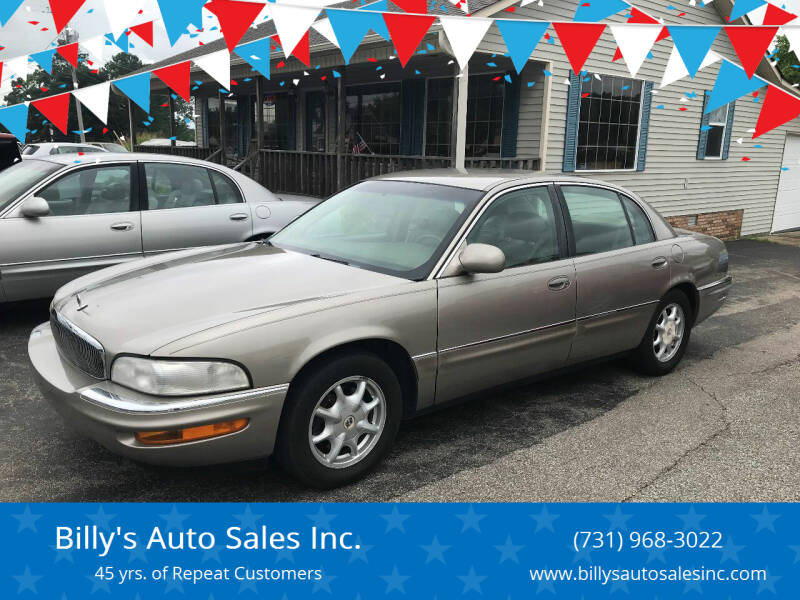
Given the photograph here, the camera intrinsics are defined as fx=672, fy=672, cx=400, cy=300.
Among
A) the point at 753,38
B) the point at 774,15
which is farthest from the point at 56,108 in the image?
the point at 774,15

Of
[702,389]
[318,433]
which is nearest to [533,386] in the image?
[702,389]

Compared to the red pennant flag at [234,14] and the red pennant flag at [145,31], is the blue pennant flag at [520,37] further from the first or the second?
the red pennant flag at [145,31]

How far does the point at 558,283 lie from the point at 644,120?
30.0ft

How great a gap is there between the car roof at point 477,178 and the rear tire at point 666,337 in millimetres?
1169

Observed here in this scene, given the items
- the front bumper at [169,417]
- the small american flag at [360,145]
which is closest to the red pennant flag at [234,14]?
the front bumper at [169,417]

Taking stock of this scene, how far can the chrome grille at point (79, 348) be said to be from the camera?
301 cm

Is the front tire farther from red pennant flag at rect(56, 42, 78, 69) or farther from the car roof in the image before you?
red pennant flag at rect(56, 42, 78, 69)

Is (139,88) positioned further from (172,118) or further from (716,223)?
(716,223)

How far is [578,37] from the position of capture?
6.98m

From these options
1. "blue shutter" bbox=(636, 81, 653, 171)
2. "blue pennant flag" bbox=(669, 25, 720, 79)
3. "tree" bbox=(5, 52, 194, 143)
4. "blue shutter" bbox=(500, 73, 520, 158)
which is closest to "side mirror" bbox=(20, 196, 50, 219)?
"blue pennant flag" bbox=(669, 25, 720, 79)

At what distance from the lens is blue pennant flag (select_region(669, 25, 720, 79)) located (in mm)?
6594

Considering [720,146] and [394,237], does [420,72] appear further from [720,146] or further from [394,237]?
[394,237]

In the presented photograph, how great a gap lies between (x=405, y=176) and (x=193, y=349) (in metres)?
2.17

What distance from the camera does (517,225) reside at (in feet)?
13.6
